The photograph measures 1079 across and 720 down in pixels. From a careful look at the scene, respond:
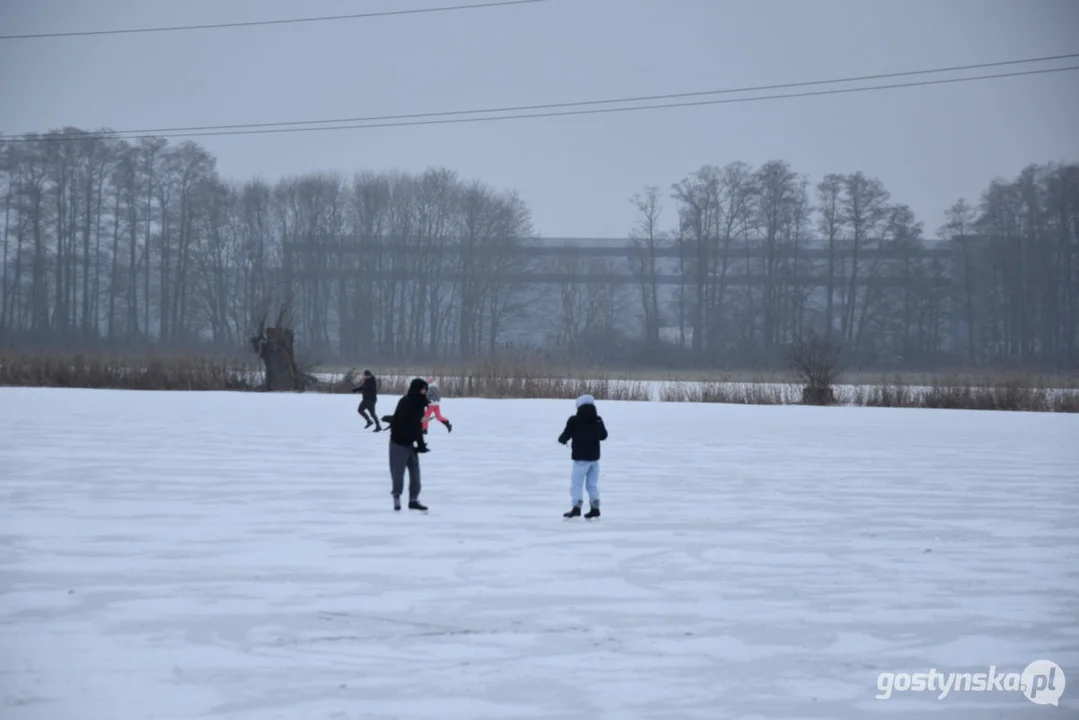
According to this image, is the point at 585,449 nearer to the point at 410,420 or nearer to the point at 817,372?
the point at 410,420

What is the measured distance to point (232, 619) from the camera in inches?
270

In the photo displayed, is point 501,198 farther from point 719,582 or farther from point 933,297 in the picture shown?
point 719,582

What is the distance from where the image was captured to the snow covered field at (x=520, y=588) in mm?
5539

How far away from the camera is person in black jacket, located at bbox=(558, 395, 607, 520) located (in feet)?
35.7

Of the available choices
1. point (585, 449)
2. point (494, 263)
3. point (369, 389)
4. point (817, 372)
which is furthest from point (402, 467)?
point (494, 263)

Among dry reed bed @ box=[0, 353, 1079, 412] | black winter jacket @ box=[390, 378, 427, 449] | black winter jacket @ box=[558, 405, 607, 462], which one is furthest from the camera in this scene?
dry reed bed @ box=[0, 353, 1079, 412]

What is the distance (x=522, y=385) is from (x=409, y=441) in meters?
24.4

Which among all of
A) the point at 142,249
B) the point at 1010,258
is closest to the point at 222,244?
the point at 142,249

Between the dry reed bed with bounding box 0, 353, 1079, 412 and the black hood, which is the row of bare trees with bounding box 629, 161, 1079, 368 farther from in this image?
the black hood

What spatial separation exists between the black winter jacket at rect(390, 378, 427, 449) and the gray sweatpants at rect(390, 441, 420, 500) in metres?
0.07

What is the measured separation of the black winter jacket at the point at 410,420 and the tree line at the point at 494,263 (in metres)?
58.8

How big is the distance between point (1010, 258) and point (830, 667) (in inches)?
2931

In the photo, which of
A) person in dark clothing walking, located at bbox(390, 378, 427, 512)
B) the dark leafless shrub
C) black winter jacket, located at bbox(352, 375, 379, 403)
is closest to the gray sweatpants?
person in dark clothing walking, located at bbox(390, 378, 427, 512)

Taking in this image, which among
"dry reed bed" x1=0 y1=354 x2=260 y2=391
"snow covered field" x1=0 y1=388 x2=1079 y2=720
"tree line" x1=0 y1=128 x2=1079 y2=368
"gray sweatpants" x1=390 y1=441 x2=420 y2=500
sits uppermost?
"tree line" x1=0 y1=128 x2=1079 y2=368
